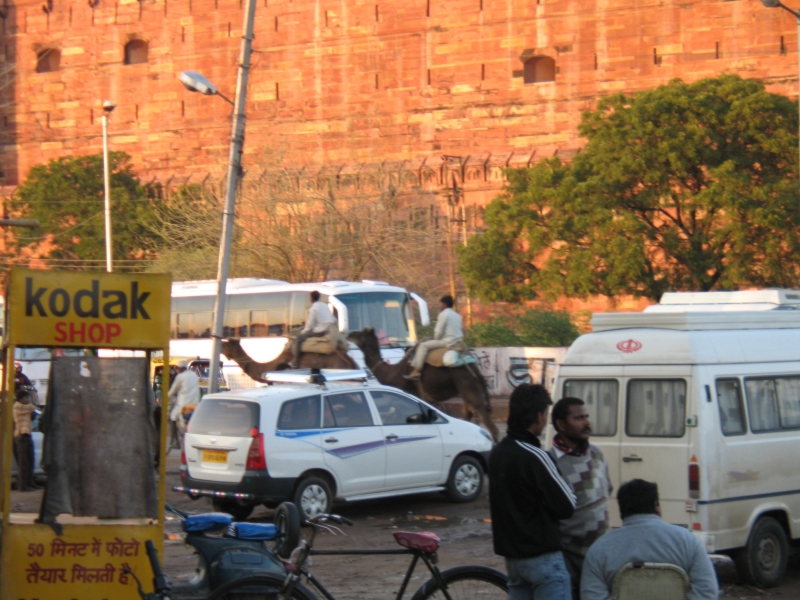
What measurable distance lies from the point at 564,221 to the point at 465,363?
16.2 meters

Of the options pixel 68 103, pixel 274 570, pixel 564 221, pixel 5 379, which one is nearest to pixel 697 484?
pixel 274 570

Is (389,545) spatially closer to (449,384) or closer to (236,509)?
(236,509)

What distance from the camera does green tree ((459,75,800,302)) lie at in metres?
29.6

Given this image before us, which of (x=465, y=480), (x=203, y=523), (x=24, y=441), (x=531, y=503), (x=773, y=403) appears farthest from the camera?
(x=24, y=441)

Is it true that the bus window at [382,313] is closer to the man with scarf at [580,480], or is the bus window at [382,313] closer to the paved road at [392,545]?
the paved road at [392,545]

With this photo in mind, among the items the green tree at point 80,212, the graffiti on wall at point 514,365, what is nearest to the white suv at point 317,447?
the graffiti on wall at point 514,365

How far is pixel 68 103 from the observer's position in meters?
50.7

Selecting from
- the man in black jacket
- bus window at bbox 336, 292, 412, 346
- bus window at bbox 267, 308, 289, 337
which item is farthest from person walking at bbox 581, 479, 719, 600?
bus window at bbox 267, 308, 289, 337

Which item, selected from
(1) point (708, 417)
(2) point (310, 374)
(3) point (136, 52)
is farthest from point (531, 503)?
(3) point (136, 52)

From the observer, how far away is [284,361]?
63.6 ft

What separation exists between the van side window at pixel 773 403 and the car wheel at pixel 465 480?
15.3ft

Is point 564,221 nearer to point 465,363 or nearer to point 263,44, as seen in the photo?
point 465,363

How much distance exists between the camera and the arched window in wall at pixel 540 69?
44.3 m

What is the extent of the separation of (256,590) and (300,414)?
6.28m
